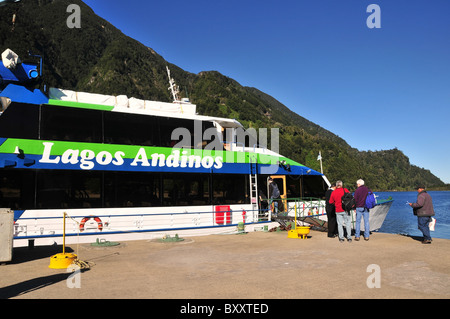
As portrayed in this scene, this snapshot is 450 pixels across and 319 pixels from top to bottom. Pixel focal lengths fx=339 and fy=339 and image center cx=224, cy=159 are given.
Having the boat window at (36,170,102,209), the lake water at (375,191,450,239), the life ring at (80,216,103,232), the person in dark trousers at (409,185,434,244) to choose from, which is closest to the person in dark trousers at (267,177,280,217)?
the lake water at (375,191,450,239)

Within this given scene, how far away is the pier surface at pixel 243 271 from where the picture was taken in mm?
4992

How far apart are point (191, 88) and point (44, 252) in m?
170

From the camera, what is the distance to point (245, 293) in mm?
4957

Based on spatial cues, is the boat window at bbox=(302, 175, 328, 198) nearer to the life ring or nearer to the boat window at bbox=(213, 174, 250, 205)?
the boat window at bbox=(213, 174, 250, 205)

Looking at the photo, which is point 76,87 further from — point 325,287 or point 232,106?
point 325,287

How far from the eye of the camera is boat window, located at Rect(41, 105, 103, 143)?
10.0 m

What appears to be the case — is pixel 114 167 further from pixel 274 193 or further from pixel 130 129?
pixel 274 193

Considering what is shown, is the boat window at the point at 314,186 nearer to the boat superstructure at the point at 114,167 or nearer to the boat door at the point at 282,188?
the boat door at the point at 282,188

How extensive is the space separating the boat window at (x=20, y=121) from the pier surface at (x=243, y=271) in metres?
3.28

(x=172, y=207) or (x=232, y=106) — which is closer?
(x=172, y=207)

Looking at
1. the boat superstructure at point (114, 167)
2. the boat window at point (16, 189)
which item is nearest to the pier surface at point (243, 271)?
the boat superstructure at point (114, 167)
